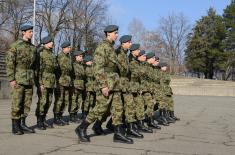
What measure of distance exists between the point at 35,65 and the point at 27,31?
73 cm

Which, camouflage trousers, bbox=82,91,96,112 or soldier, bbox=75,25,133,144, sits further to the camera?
camouflage trousers, bbox=82,91,96,112

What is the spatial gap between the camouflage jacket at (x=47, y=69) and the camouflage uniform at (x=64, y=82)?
0.67m

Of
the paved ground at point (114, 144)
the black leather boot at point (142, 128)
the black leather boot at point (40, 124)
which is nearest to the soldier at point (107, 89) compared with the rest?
the paved ground at point (114, 144)

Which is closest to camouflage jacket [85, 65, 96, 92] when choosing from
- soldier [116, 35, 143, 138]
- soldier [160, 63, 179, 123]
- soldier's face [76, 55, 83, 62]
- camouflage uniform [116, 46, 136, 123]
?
soldier's face [76, 55, 83, 62]

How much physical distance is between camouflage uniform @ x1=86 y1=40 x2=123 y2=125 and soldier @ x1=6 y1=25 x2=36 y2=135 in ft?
4.86

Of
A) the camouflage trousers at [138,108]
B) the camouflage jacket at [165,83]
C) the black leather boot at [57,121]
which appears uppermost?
the camouflage jacket at [165,83]

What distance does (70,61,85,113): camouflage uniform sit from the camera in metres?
11.0

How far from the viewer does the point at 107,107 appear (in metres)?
7.66

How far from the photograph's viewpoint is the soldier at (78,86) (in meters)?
11.0

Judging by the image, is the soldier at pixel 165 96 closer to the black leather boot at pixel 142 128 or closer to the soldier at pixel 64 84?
the black leather boot at pixel 142 128

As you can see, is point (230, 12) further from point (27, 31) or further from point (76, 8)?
point (27, 31)

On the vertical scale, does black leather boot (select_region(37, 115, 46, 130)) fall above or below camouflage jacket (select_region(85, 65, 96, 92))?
below

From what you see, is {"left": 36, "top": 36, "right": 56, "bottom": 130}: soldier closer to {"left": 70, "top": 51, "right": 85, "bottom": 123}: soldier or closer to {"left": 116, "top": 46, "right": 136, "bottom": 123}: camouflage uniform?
{"left": 70, "top": 51, "right": 85, "bottom": 123}: soldier

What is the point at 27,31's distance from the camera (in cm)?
846
